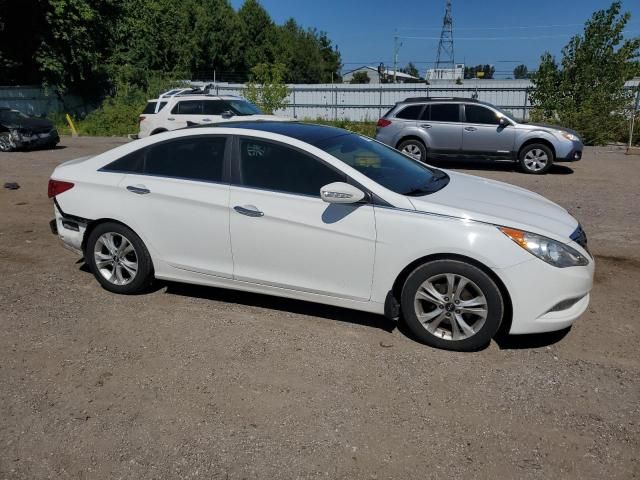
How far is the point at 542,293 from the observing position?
3748mm

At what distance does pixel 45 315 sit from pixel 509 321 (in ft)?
12.1

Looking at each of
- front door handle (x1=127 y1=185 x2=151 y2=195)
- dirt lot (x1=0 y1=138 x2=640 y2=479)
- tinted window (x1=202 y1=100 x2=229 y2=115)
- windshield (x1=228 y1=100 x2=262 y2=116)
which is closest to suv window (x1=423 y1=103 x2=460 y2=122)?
windshield (x1=228 y1=100 x2=262 y2=116)

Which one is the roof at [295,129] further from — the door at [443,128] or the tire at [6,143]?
the tire at [6,143]

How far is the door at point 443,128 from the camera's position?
42.5 feet

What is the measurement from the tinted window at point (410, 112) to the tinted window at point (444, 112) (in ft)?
0.99

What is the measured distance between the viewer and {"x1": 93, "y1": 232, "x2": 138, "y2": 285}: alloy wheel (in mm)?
4934

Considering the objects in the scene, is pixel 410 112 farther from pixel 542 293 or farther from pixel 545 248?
pixel 542 293

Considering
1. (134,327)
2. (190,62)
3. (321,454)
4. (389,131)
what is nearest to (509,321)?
(321,454)

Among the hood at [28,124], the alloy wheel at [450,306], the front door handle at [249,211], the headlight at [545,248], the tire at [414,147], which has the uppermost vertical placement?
the hood at [28,124]

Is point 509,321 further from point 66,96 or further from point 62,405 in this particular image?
point 66,96

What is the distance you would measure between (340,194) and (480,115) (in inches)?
392

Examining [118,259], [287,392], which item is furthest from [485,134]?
[287,392]

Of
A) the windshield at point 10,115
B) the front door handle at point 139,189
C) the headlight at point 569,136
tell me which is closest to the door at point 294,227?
the front door handle at point 139,189

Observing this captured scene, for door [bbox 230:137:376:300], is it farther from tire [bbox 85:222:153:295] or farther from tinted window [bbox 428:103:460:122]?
tinted window [bbox 428:103:460:122]
